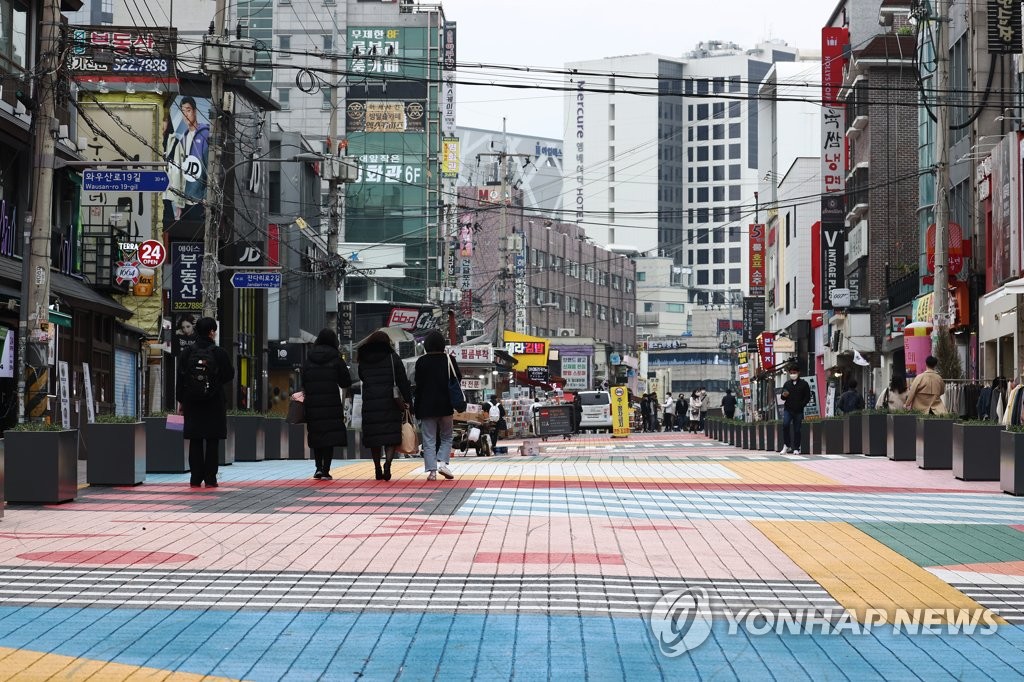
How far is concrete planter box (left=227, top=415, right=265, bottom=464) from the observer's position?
23.5 metres

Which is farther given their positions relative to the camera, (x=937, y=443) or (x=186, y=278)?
(x=186, y=278)

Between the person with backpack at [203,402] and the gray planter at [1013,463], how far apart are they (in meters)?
8.75

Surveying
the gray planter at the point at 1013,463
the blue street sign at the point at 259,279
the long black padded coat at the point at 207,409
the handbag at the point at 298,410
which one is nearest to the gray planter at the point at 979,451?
the gray planter at the point at 1013,463

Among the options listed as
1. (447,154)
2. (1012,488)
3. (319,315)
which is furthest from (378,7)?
(1012,488)

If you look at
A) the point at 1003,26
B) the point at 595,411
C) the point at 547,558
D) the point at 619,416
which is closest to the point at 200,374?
the point at 547,558

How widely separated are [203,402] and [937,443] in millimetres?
10868

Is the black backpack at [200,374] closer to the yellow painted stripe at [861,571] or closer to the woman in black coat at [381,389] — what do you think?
the woman in black coat at [381,389]

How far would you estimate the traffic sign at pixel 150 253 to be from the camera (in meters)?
36.0

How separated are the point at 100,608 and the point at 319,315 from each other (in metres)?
63.4

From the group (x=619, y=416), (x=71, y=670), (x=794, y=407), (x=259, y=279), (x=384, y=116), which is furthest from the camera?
(x=384, y=116)

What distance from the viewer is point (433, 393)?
1747 cm

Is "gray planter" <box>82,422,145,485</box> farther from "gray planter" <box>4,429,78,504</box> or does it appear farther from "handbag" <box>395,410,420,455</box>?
"handbag" <box>395,410,420,455</box>

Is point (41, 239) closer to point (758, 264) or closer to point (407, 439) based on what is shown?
point (407, 439)

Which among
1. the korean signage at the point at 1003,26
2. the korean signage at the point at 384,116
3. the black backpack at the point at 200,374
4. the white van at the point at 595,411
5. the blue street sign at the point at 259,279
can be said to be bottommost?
the white van at the point at 595,411
